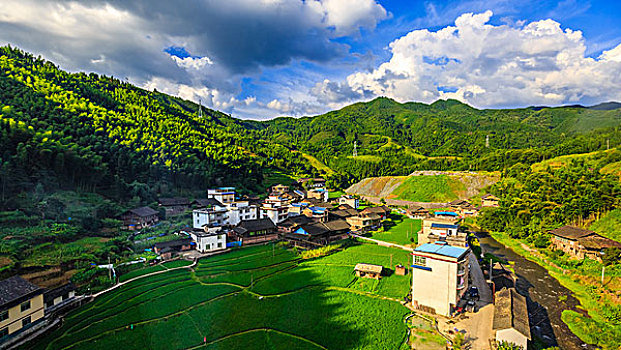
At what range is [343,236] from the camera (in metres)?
30.9

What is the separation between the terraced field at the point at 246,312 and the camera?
40.7 ft

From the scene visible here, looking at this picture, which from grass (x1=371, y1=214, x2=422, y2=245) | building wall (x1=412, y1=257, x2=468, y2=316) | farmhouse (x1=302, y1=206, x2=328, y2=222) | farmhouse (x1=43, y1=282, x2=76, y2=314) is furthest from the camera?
farmhouse (x1=302, y1=206, x2=328, y2=222)

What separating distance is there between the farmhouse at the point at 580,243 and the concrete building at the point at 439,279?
49.0 feet

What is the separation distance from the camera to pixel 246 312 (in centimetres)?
1485

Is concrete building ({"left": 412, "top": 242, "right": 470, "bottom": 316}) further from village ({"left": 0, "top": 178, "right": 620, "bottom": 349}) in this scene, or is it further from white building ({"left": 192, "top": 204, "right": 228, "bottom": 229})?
white building ({"left": 192, "top": 204, "right": 228, "bottom": 229})

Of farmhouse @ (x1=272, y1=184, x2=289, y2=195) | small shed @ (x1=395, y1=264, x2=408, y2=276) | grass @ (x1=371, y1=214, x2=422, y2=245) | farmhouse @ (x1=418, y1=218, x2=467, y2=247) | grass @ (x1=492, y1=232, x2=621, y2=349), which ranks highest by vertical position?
farmhouse @ (x1=272, y1=184, x2=289, y2=195)

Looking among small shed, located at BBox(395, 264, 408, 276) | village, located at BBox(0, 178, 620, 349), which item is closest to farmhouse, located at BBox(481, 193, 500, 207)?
village, located at BBox(0, 178, 620, 349)

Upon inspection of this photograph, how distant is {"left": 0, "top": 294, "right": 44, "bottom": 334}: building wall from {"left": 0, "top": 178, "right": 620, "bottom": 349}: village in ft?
0.12

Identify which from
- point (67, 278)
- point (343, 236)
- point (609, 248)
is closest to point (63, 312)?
point (67, 278)

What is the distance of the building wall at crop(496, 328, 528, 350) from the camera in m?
11.8

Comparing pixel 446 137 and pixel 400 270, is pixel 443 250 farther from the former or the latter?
pixel 446 137

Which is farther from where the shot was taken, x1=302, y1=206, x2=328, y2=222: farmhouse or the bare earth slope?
the bare earth slope

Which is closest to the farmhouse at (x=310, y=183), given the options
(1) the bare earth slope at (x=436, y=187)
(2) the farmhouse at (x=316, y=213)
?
(1) the bare earth slope at (x=436, y=187)

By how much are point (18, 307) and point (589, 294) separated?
1229 inches
